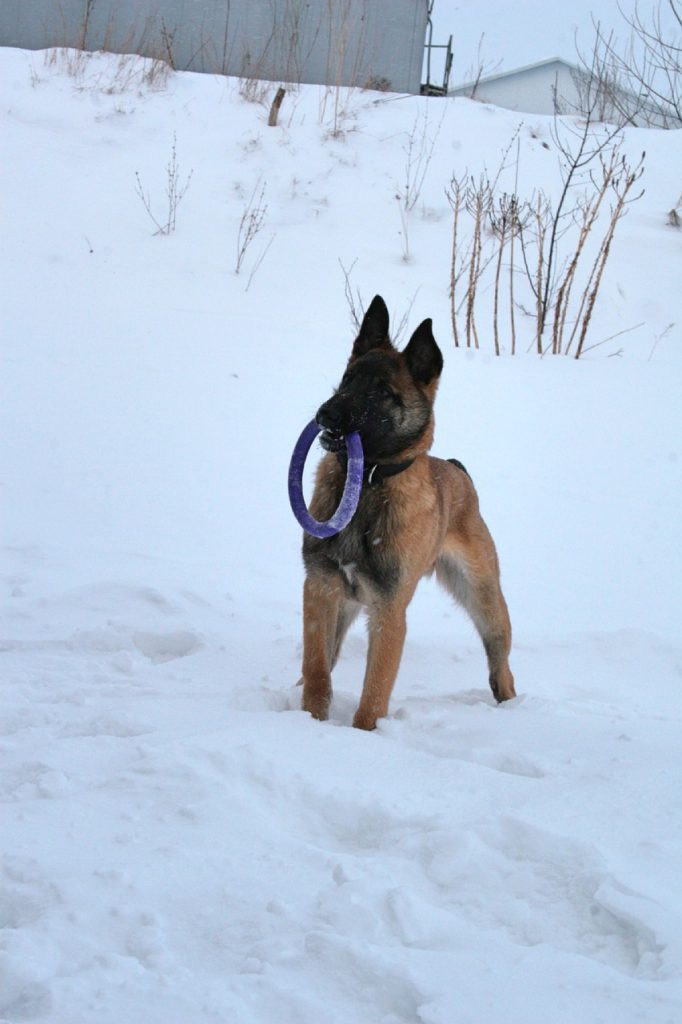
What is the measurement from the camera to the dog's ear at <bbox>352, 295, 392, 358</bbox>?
4125mm

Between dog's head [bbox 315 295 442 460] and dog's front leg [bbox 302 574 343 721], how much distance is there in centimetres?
55

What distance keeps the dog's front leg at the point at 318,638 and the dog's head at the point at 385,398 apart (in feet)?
1.82

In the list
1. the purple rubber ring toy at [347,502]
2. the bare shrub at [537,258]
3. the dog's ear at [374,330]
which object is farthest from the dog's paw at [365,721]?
the bare shrub at [537,258]

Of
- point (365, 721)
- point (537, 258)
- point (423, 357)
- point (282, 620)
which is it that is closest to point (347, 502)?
point (423, 357)

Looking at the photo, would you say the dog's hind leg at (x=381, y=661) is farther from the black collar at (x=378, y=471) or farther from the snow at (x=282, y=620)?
the black collar at (x=378, y=471)

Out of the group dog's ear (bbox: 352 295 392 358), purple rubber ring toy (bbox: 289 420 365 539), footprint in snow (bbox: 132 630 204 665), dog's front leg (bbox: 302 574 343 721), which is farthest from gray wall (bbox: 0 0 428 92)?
dog's front leg (bbox: 302 574 343 721)

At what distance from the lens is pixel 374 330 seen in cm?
416

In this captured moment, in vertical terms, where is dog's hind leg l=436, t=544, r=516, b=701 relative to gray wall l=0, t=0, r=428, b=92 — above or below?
below

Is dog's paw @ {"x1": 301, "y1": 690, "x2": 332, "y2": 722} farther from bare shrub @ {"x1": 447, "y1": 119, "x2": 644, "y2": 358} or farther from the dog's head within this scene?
bare shrub @ {"x1": 447, "y1": 119, "x2": 644, "y2": 358}

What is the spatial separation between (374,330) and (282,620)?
6.92ft

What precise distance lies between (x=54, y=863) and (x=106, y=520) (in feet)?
16.0

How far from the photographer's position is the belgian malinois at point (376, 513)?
382 centimetres

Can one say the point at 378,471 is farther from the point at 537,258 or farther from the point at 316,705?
the point at 537,258

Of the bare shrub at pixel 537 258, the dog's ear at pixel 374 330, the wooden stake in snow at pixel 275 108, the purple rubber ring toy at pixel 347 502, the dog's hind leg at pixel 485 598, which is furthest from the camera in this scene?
the wooden stake in snow at pixel 275 108
